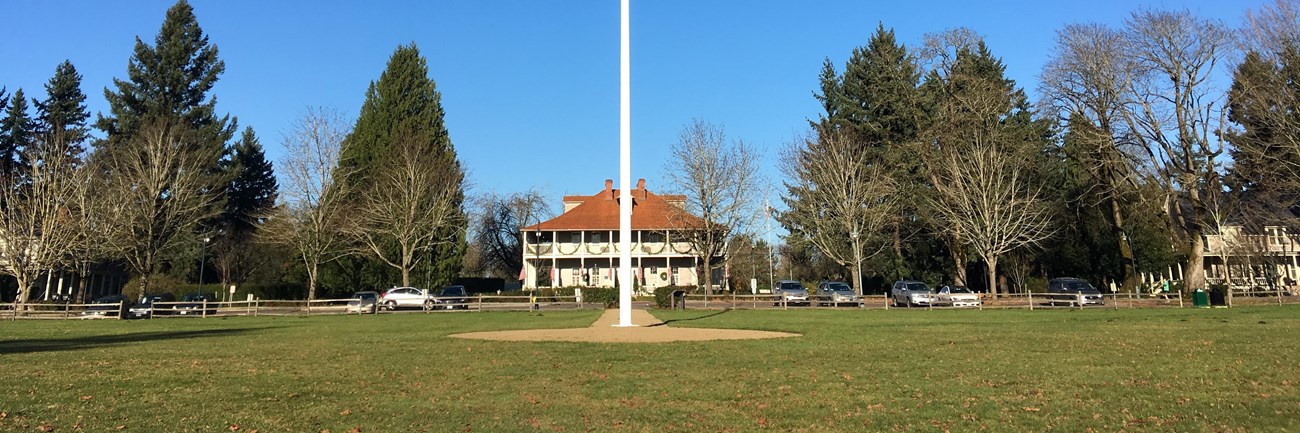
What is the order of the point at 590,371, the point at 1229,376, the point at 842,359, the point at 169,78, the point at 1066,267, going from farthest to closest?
the point at 169,78
the point at 1066,267
the point at 842,359
the point at 590,371
the point at 1229,376

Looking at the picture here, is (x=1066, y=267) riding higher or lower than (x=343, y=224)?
lower

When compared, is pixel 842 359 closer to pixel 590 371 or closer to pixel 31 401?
pixel 590 371

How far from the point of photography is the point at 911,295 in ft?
123

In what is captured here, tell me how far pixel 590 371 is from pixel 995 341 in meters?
9.05

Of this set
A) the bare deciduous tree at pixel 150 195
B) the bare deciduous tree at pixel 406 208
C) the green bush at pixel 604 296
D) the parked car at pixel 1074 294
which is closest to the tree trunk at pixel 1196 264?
the parked car at pixel 1074 294

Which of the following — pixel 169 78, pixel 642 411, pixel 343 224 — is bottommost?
pixel 642 411

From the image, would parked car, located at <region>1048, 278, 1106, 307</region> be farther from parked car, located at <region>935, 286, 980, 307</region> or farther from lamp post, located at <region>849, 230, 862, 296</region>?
lamp post, located at <region>849, 230, 862, 296</region>

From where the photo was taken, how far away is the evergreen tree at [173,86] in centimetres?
5612

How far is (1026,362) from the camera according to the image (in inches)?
445

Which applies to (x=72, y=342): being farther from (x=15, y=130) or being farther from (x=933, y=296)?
(x=15, y=130)

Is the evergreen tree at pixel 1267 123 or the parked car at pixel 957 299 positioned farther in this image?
the parked car at pixel 957 299

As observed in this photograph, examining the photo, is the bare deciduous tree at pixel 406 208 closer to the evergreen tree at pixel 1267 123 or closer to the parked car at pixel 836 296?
the parked car at pixel 836 296

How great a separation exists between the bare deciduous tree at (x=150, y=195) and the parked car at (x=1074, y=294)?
47.3 meters

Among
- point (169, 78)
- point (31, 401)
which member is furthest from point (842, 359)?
point (169, 78)
